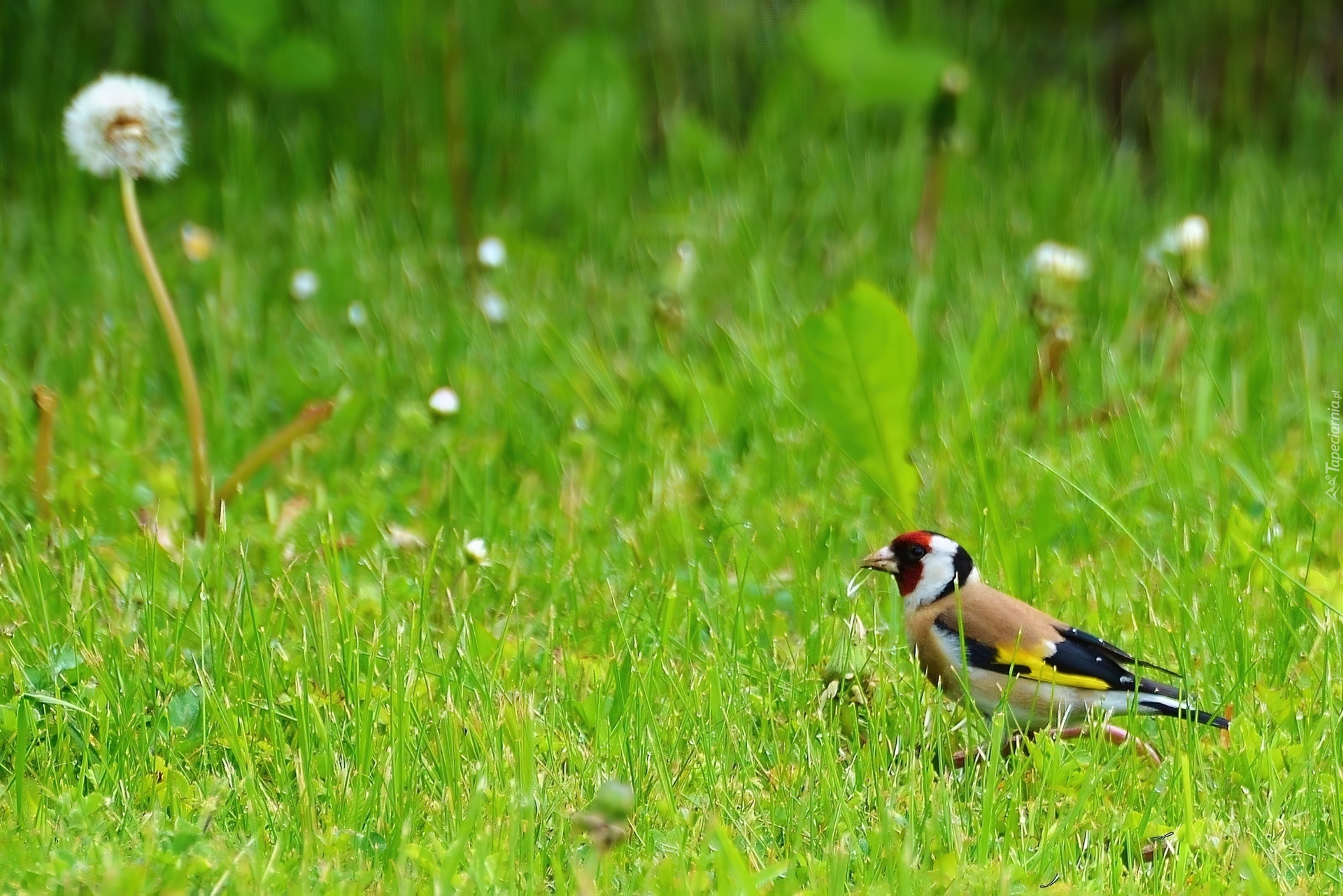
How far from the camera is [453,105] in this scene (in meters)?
5.38

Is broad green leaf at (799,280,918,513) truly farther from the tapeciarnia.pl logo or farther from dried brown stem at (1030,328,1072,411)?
the tapeciarnia.pl logo

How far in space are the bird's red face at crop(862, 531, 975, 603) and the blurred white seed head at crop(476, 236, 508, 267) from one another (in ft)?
7.78

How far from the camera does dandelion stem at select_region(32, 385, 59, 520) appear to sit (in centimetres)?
362

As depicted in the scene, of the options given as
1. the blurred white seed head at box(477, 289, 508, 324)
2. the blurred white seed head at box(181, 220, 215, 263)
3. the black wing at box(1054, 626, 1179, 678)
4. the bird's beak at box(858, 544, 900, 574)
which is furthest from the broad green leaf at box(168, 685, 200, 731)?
the blurred white seed head at box(181, 220, 215, 263)

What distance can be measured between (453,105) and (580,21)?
1341mm

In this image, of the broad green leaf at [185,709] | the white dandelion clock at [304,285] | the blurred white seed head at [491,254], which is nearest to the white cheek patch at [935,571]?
the broad green leaf at [185,709]

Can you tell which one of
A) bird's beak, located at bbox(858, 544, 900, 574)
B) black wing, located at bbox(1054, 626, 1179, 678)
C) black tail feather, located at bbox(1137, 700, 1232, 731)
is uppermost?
bird's beak, located at bbox(858, 544, 900, 574)

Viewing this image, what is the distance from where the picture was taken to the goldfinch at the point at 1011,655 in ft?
10.0

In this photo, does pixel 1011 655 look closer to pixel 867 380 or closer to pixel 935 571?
pixel 935 571

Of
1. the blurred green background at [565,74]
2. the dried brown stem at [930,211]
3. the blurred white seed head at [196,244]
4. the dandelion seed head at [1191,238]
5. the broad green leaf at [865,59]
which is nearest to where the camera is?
the dandelion seed head at [1191,238]

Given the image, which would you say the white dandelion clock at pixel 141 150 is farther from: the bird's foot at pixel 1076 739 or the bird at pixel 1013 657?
the bird's foot at pixel 1076 739

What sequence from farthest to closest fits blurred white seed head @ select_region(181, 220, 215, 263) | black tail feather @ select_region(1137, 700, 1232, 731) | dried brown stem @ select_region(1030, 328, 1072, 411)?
blurred white seed head @ select_region(181, 220, 215, 263), dried brown stem @ select_region(1030, 328, 1072, 411), black tail feather @ select_region(1137, 700, 1232, 731)

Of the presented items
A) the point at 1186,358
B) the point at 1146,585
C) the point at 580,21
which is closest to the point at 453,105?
the point at 580,21

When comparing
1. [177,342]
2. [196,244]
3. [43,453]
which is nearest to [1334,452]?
[177,342]
